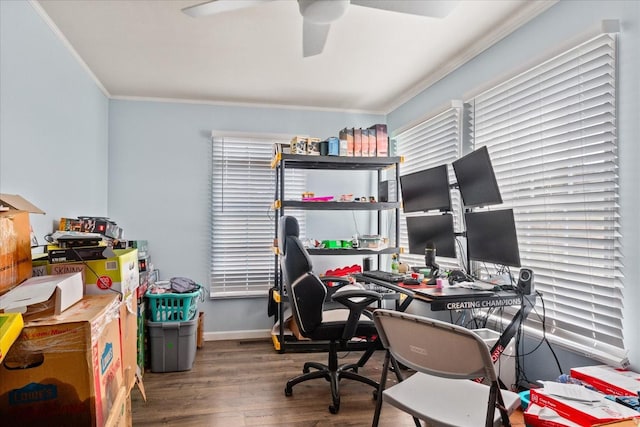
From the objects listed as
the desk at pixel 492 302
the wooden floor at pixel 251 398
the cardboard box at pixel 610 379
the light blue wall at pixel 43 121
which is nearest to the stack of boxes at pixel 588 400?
the cardboard box at pixel 610 379

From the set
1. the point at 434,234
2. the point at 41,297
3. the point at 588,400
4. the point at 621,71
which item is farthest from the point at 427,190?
the point at 41,297

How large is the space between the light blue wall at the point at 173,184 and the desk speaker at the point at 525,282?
8.84 feet

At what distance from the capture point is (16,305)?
123cm

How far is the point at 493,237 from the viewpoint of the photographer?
2.29 metres

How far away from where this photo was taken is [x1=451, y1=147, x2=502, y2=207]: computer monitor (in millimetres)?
2293

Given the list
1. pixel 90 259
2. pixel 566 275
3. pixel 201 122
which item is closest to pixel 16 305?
pixel 90 259

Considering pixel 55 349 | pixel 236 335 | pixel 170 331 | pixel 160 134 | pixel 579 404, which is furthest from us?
pixel 236 335

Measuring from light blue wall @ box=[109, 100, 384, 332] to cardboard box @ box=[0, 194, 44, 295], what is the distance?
7.60ft

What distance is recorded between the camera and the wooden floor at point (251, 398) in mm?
2416

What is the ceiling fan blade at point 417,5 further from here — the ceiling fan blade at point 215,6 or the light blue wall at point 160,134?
the light blue wall at point 160,134

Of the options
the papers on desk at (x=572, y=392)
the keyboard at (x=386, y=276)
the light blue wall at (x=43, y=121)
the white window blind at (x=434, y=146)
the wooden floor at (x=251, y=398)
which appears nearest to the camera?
the papers on desk at (x=572, y=392)

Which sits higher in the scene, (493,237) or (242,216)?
(242,216)

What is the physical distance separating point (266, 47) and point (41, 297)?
2.25m

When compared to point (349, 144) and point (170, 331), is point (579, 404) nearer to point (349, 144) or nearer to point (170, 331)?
point (349, 144)
